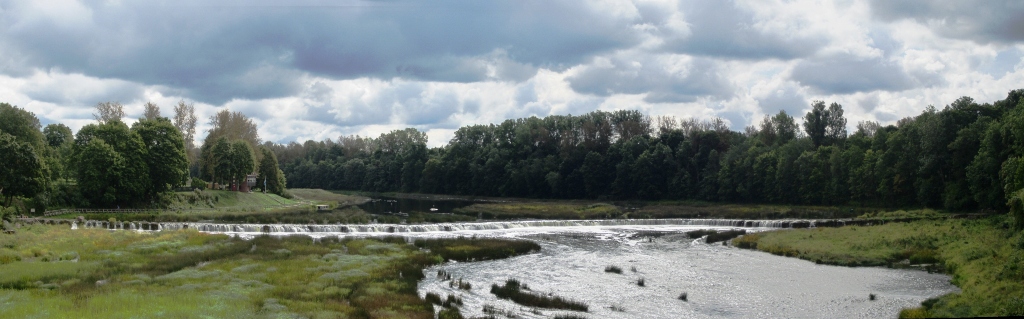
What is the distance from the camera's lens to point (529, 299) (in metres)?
28.9

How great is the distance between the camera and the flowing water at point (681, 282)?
2781 centimetres

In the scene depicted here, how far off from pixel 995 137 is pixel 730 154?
181ft

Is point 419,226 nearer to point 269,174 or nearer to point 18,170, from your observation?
point 18,170

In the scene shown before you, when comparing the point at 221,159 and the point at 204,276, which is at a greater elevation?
the point at 221,159

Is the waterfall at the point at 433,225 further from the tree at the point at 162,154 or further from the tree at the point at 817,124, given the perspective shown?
the tree at the point at 817,124

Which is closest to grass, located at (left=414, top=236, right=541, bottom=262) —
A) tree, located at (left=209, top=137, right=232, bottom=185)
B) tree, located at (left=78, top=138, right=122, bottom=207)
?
tree, located at (left=78, top=138, right=122, bottom=207)

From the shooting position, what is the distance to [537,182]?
5797 inches

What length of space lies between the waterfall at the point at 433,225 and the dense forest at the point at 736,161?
1882 cm

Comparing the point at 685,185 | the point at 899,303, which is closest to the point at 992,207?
the point at 899,303

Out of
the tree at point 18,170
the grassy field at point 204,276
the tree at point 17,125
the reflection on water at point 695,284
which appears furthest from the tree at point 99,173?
the reflection on water at point 695,284

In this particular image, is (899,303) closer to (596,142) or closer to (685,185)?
(685,185)

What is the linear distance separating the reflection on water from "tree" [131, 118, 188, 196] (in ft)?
174

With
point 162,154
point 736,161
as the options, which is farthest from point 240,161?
point 736,161

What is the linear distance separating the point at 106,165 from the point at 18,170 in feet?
41.9
